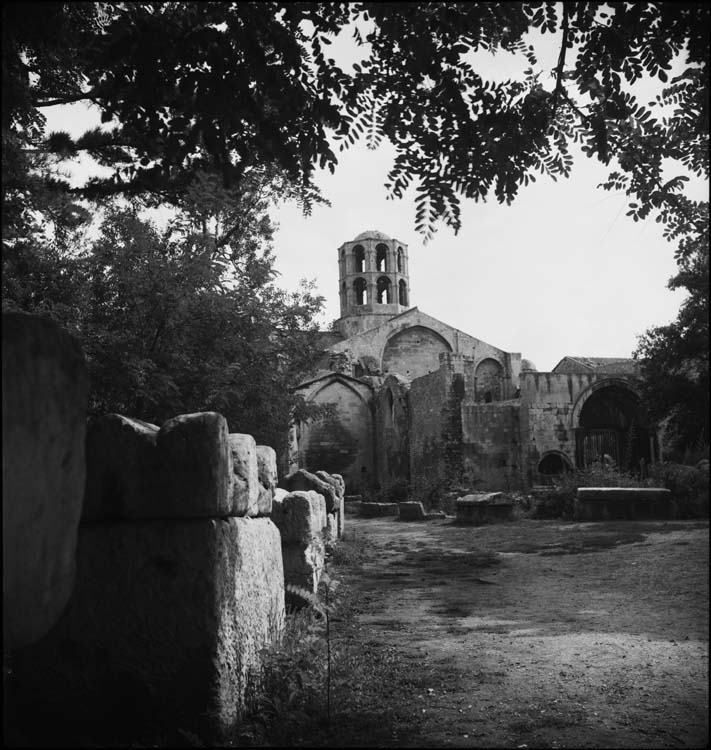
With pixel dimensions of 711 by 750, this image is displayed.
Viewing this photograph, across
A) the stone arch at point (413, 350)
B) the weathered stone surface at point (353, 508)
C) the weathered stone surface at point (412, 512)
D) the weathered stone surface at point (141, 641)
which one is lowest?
the weathered stone surface at point (353, 508)

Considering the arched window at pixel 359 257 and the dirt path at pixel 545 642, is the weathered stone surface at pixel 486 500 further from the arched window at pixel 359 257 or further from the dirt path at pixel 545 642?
the arched window at pixel 359 257

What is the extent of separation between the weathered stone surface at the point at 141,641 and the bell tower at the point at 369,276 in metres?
46.8

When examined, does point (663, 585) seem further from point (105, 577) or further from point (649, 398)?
point (649, 398)

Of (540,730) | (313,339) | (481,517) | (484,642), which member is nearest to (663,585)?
(484,642)

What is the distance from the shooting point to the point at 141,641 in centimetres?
295

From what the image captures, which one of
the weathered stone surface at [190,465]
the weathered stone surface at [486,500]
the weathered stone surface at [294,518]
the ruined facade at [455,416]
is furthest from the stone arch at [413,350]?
the weathered stone surface at [190,465]

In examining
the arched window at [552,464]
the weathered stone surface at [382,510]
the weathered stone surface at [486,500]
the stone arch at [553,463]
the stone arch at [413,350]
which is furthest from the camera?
the stone arch at [413,350]

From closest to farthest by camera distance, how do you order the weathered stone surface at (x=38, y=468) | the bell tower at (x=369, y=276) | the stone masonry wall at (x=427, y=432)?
1. the weathered stone surface at (x=38, y=468)
2. the stone masonry wall at (x=427, y=432)
3. the bell tower at (x=369, y=276)

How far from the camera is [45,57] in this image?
4.78 metres

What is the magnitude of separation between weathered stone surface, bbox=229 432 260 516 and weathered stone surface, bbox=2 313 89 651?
162 cm

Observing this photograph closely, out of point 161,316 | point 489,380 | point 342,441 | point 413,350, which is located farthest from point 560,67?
point 489,380

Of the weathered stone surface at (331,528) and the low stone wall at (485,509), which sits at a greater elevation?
the weathered stone surface at (331,528)

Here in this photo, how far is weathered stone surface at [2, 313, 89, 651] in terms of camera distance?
159cm

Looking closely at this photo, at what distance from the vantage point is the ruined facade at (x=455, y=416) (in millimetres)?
24188
